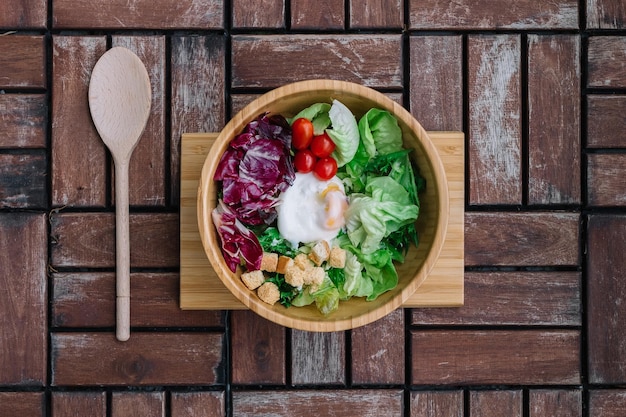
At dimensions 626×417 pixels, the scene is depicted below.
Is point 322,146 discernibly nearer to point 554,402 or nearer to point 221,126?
point 221,126

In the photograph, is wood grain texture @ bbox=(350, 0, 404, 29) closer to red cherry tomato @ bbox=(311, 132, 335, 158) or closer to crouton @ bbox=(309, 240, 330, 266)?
red cherry tomato @ bbox=(311, 132, 335, 158)

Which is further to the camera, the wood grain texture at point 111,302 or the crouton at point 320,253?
the wood grain texture at point 111,302

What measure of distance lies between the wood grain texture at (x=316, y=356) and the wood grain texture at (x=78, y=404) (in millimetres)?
396

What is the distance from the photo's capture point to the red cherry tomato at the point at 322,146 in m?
1.10

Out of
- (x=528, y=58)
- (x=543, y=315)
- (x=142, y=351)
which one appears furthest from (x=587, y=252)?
(x=142, y=351)

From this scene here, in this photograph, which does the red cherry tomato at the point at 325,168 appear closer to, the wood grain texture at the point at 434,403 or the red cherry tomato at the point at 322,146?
the red cherry tomato at the point at 322,146

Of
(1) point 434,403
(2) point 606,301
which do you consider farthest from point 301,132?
(2) point 606,301

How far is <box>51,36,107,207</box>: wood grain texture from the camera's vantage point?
1281 mm

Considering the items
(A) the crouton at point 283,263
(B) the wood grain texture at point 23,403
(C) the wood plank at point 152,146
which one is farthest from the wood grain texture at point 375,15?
(B) the wood grain texture at point 23,403

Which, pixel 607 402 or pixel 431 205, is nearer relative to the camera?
pixel 431 205

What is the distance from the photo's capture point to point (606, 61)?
1.29 meters

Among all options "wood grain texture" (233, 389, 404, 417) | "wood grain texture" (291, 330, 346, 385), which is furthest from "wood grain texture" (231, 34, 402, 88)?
"wood grain texture" (233, 389, 404, 417)

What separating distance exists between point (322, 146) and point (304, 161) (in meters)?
0.04

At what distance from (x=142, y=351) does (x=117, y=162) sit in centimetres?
38
